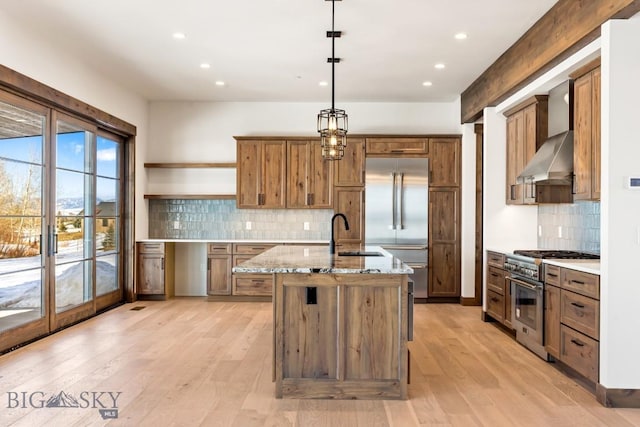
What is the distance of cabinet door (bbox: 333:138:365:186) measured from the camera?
6.55 m

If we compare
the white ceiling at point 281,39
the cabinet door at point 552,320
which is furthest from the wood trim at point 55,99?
the cabinet door at point 552,320

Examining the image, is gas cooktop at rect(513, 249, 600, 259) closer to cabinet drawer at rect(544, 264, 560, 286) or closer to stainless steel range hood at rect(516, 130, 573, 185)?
cabinet drawer at rect(544, 264, 560, 286)

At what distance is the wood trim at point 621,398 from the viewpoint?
2.97 metres

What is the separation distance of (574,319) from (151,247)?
5370 mm

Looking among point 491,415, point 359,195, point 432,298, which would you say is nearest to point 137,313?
point 359,195

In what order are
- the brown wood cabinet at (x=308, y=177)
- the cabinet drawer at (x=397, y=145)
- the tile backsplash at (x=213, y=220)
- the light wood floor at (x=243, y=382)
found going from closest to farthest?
the light wood floor at (x=243, y=382) < the cabinet drawer at (x=397, y=145) < the brown wood cabinet at (x=308, y=177) < the tile backsplash at (x=213, y=220)

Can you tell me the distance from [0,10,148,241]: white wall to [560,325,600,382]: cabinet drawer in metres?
→ 5.10

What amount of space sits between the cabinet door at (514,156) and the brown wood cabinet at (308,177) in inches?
96.3

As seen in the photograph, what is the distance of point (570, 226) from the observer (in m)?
4.57

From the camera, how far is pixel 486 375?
355 centimetres

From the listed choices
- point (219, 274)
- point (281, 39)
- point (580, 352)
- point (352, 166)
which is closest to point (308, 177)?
point (352, 166)

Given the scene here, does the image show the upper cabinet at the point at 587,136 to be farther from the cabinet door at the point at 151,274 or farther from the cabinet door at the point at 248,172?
the cabinet door at the point at 151,274

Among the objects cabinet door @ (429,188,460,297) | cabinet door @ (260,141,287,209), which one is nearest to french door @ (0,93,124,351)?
cabinet door @ (260,141,287,209)

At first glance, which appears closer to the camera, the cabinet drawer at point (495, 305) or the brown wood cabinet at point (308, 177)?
the cabinet drawer at point (495, 305)
